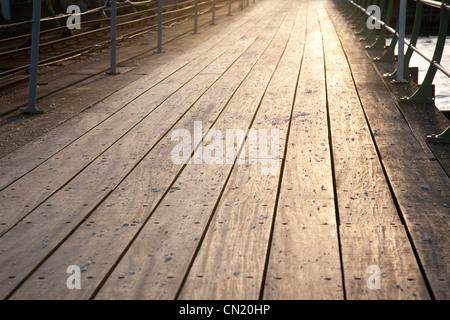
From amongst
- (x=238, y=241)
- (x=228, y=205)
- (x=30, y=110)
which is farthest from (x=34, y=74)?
(x=238, y=241)

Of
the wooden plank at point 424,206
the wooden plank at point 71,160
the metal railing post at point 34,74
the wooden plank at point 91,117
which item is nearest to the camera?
the wooden plank at point 424,206

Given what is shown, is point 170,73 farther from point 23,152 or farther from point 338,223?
point 338,223

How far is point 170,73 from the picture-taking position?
523 centimetres

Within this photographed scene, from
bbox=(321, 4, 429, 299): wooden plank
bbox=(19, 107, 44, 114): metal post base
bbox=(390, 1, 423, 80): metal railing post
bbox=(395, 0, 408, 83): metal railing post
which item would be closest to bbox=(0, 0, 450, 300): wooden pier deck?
bbox=(321, 4, 429, 299): wooden plank

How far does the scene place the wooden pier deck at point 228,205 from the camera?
166cm

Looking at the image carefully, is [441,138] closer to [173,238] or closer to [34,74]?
[173,238]

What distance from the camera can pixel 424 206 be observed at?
7.20 ft

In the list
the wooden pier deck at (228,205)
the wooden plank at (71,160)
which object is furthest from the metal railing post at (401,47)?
the wooden plank at (71,160)

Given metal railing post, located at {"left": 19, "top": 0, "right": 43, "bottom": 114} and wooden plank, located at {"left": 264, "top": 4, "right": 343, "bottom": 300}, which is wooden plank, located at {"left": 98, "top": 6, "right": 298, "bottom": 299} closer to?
wooden plank, located at {"left": 264, "top": 4, "right": 343, "bottom": 300}

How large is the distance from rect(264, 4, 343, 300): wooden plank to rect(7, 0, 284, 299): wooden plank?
1.38ft

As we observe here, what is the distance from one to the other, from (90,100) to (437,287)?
116 inches

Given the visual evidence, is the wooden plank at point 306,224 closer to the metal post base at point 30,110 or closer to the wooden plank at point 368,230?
the wooden plank at point 368,230

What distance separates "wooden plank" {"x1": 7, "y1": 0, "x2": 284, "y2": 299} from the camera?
1.65 meters
